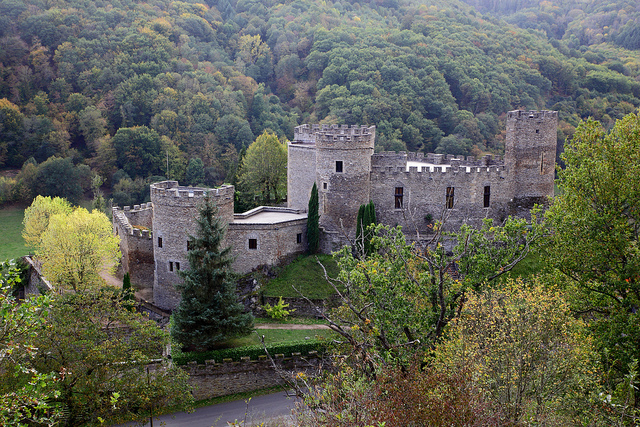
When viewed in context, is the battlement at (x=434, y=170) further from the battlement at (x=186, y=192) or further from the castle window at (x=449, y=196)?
the battlement at (x=186, y=192)

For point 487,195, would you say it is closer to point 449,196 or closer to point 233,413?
point 449,196

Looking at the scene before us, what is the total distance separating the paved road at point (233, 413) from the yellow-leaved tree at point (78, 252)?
11341 mm

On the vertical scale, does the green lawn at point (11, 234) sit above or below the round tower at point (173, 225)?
below

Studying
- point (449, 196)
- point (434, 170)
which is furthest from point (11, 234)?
point (449, 196)

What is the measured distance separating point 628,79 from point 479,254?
245 feet

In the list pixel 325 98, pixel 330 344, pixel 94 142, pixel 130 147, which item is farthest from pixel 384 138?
pixel 330 344

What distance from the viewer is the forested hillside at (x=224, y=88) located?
2923 inches

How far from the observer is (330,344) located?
26.8m

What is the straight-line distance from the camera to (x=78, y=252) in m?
36.8

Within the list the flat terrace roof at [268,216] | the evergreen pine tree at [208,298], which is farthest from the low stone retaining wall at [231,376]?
the flat terrace roof at [268,216]

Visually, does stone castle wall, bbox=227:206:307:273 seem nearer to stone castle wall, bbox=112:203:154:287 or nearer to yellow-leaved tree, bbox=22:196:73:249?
stone castle wall, bbox=112:203:154:287

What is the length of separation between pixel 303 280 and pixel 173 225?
818 cm

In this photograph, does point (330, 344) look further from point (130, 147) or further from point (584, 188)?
point (130, 147)

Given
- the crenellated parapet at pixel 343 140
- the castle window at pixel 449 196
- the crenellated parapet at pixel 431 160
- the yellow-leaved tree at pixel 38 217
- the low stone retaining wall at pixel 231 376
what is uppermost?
the crenellated parapet at pixel 343 140
